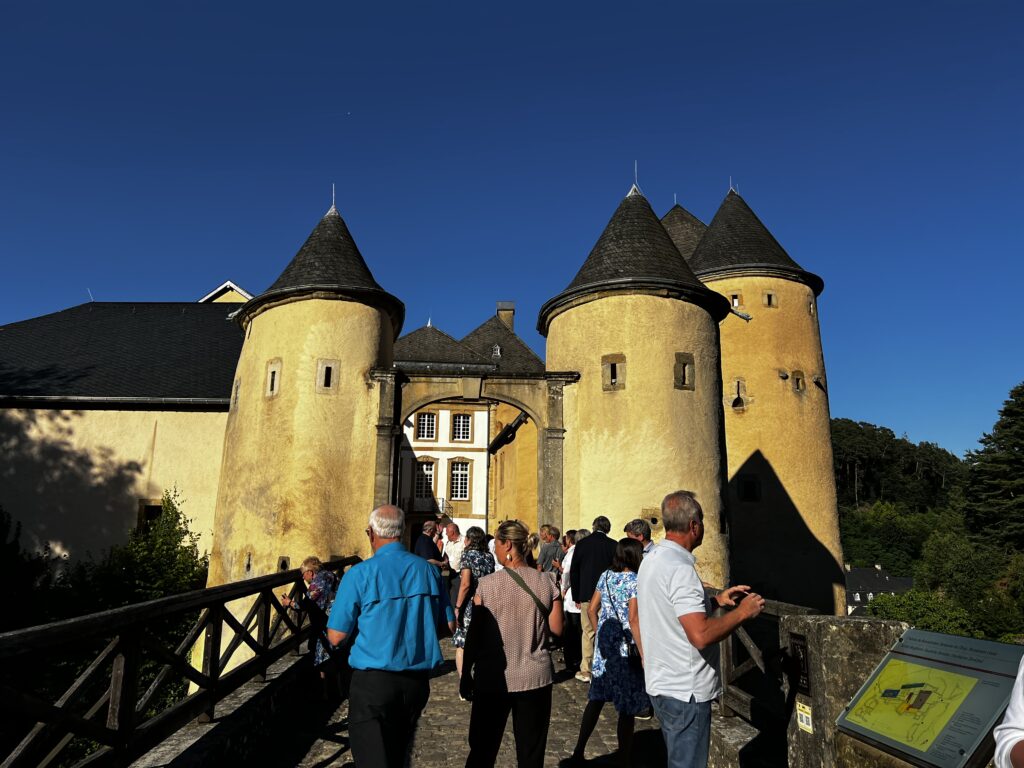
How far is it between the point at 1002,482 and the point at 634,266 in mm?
32585

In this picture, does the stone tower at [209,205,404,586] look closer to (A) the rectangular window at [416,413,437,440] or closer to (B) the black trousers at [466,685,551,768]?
(B) the black trousers at [466,685,551,768]

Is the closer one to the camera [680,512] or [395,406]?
[680,512]

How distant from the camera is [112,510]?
18.7 m

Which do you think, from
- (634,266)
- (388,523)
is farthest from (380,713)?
(634,266)

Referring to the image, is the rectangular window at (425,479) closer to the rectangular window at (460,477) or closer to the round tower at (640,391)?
the rectangular window at (460,477)

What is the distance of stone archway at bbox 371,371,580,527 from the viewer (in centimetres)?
1454

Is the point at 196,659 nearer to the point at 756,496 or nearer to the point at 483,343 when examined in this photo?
the point at 756,496

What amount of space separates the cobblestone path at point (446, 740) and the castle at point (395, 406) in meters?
7.27

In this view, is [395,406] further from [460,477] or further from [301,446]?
[460,477]

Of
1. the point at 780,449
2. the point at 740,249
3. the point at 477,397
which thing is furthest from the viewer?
the point at 740,249

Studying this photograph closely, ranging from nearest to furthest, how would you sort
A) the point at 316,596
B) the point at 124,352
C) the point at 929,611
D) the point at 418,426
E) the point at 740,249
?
the point at 316,596
the point at 124,352
the point at 740,249
the point at 418,426
the point at 929,611

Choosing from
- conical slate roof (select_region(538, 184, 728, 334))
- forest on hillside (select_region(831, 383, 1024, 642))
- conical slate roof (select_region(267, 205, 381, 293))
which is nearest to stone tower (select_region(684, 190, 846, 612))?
forest on hillside (select_region(831, 383, 1024, 642))

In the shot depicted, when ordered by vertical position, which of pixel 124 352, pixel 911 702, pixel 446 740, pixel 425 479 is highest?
pixel 124 352

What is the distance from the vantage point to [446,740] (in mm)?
6016
